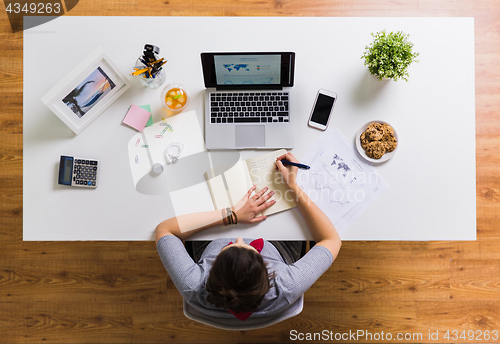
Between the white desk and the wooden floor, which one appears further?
the wooden floor

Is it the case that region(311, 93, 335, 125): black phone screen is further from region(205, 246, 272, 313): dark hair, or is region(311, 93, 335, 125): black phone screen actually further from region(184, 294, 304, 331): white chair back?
region(184, 294, 304, 331): white chair back

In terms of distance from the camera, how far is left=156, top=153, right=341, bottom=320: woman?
82 cm

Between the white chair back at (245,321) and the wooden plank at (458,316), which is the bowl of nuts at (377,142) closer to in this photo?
the white chair back at (245,321)

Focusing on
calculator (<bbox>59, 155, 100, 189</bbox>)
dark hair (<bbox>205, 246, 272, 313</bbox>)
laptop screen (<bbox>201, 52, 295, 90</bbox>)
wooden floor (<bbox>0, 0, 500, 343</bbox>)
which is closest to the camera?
dark hair (<bbox>205, 246, 272, 313</bbox>)

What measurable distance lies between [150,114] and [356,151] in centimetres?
74

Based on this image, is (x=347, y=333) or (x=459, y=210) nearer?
(x=459, y=210)

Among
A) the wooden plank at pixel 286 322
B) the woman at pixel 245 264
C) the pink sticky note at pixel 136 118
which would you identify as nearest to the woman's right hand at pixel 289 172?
the woman at pixel 245 264

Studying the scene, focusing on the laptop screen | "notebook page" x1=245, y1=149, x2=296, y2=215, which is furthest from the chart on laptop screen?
"notebook page" x1=245, y1=149, x2=296, y2=215

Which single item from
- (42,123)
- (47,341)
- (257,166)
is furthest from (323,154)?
(47,341)

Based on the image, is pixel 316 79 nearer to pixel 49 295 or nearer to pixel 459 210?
pixel 459 210

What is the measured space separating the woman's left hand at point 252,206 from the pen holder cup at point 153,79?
0.50 metres

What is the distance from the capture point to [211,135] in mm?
1044

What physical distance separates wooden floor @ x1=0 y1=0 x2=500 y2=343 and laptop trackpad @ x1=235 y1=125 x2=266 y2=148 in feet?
2.91

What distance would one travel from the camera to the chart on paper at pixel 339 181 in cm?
104
